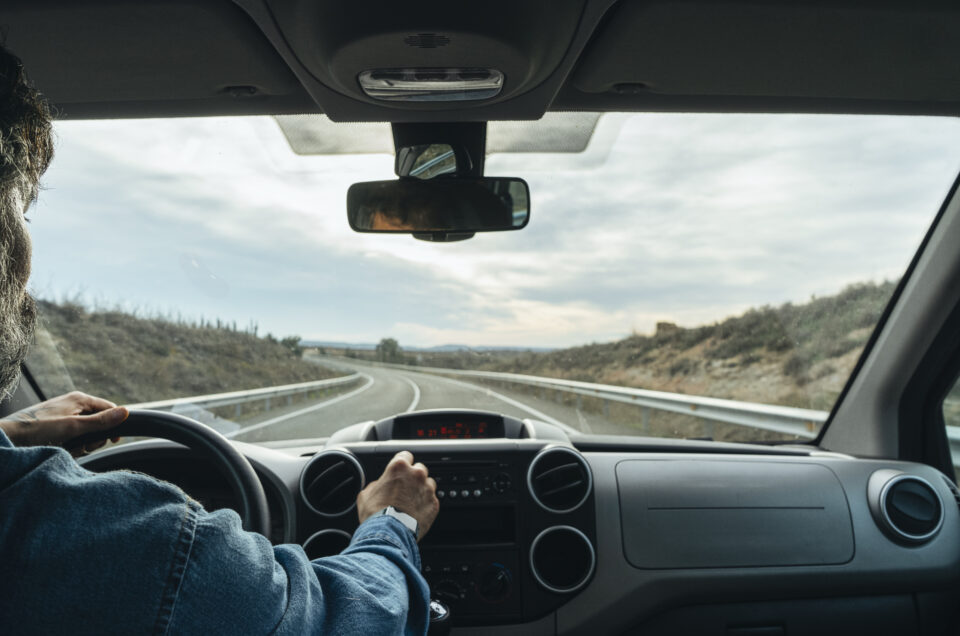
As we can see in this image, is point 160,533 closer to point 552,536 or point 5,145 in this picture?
point 5,145

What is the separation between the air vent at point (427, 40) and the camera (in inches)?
87.7

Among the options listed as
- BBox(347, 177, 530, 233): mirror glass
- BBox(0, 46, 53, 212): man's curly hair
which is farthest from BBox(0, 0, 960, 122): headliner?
BBox(0, 46, 53, 212): man's curly hair

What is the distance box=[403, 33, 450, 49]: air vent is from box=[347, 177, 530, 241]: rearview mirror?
97 centimetres

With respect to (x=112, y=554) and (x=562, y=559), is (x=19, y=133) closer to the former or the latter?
(x=112, y=554)

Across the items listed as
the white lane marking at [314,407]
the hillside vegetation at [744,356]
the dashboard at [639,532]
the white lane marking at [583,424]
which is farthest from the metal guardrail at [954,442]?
the white lane marking at [314,407]

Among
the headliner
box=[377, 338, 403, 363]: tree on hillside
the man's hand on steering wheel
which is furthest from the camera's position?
box=[377, 338, 403, 363]: tree on hillside

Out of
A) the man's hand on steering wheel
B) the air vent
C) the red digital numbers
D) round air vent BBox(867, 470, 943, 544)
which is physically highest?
the air vent

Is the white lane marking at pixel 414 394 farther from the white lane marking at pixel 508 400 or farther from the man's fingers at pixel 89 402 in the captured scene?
the man's fingers at pixel 89 402

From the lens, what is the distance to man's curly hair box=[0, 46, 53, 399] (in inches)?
47.7

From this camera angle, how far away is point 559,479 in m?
3.20

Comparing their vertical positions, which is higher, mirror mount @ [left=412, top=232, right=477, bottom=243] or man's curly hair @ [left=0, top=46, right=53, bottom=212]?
mirror mount @ [left=412, top=232, right=477, bottom=243]

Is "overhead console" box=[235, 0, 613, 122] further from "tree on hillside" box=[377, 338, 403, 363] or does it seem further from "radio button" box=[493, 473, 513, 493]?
"tree on hillside" box=[377, 338, 403, 363]

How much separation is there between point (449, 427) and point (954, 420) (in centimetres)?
292

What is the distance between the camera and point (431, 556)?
3.08 meters
